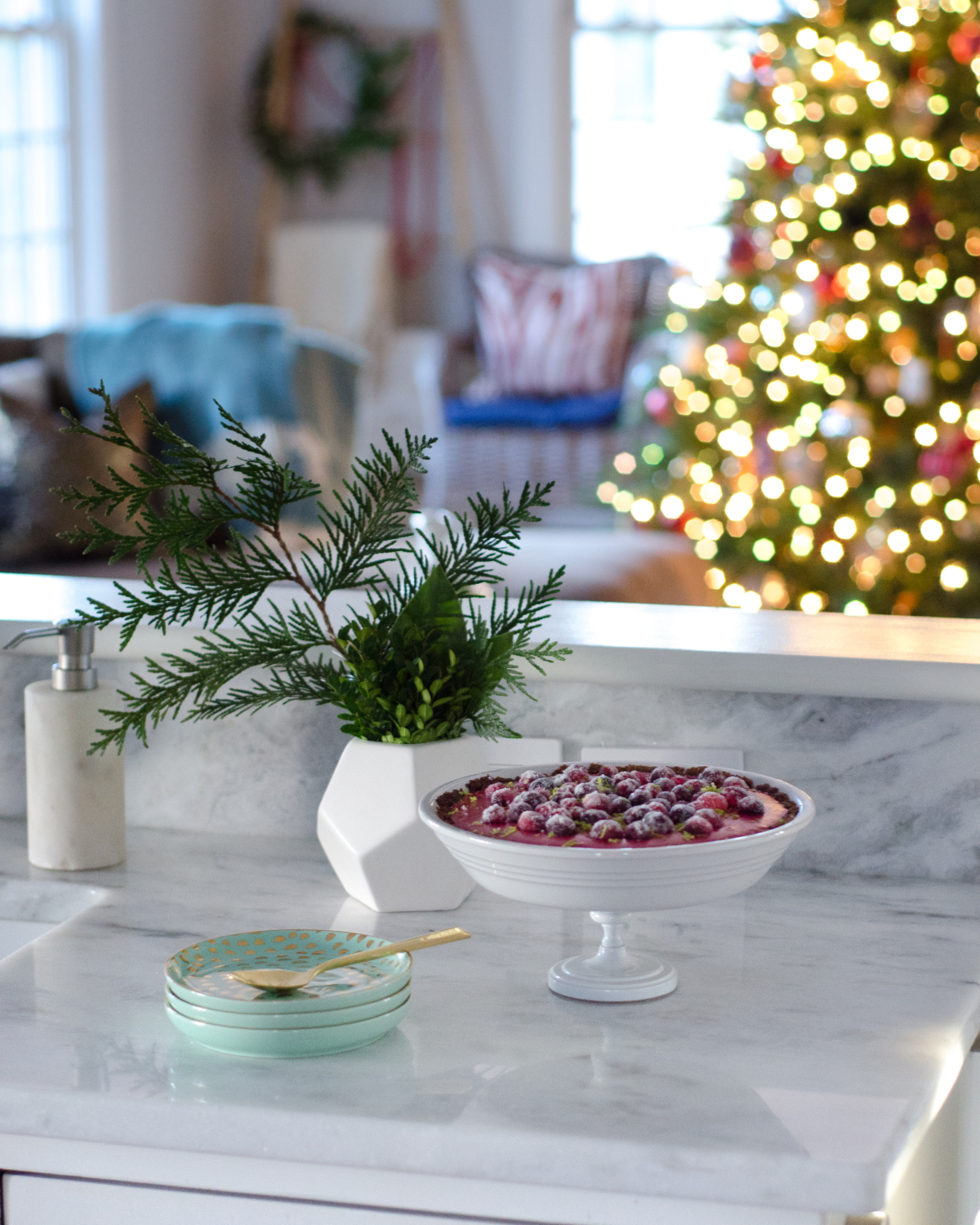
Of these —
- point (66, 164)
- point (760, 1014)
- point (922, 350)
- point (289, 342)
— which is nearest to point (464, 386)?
point (66, 164)

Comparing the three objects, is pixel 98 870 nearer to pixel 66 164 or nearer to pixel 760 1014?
pixel 760 1014

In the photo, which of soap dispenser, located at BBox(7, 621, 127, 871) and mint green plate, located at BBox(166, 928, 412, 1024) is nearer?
mint green plate, located at BBox(166, 928, 412, 1024)

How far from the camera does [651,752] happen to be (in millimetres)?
1119

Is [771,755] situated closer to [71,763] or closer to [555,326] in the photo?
[71,763]

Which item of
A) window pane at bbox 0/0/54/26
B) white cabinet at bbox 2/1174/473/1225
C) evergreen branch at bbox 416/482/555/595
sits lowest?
white cabinet at bbox 2/1174/473/1225

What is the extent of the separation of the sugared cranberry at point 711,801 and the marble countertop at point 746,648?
0.83ft

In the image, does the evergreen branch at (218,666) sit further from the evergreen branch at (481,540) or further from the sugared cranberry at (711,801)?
the sugared cranberry at (711,801)

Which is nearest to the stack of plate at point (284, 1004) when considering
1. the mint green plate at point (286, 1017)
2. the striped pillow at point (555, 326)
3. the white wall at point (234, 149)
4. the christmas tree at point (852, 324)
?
the mint green plate at point (286, 1017)

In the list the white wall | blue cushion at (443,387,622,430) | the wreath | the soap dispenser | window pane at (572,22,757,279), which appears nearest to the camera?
the soap dispenser

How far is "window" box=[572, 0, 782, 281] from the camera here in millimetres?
6305

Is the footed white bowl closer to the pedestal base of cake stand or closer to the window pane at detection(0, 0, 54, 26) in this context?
the pedestal base of cake stand

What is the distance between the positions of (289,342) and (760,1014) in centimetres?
320

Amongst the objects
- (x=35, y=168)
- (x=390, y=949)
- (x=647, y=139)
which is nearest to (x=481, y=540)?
(x=390, y=949)

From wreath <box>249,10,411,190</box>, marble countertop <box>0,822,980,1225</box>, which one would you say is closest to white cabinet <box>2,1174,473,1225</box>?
marble countertop <box>0,822,980,1225</box>
